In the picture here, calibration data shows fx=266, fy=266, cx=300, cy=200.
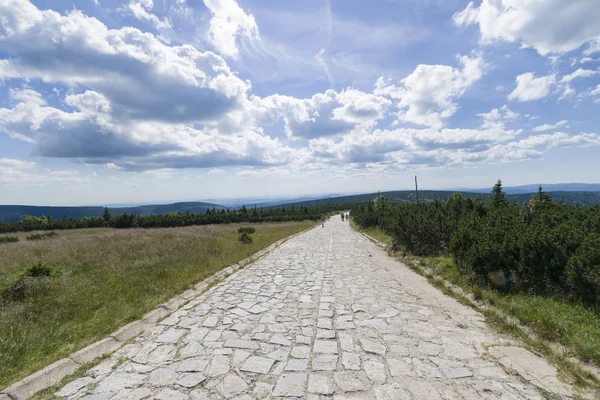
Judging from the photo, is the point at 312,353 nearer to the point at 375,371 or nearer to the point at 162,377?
the point at 375,371

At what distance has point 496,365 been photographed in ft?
11.1

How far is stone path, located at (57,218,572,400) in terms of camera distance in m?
2.98

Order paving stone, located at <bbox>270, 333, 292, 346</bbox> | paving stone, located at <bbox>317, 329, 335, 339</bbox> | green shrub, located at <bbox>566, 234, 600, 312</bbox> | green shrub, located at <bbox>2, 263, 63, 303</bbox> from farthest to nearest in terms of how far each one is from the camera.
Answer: green shrub, located at <bbox>2, 263, 63, 303</bbox>, green shrub, located at <bbox>566, 234, 600, 312</bbox>, paving stone, located at <bbox>317, 329, 335, 339</bbox>, paving stone, located at <bbox>270, 333, 292, 346</bbox>

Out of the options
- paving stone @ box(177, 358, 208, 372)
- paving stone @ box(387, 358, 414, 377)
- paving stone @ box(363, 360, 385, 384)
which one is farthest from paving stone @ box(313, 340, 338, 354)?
paving stone @ box(177, 358, 208, 372)

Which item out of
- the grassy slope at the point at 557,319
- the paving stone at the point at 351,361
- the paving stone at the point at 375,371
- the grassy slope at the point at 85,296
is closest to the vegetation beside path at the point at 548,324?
the grassy slope at the point at 557,319

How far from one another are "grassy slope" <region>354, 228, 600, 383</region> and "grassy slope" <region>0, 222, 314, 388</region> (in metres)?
6.80

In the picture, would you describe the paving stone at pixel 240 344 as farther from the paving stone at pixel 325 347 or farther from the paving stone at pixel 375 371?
the paving stone at pixel 375 371

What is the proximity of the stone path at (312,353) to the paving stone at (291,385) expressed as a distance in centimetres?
1

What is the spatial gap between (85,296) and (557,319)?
922 cm

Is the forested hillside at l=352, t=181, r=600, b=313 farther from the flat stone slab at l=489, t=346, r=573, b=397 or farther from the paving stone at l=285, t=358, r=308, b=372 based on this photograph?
the paving stone at l=285, t=358, r=308, b=372

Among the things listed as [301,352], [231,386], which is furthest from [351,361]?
[231,386]

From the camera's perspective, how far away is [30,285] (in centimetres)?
629

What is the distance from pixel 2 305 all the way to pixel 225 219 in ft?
186

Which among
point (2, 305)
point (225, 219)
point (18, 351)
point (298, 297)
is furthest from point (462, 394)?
point (225, 219)
